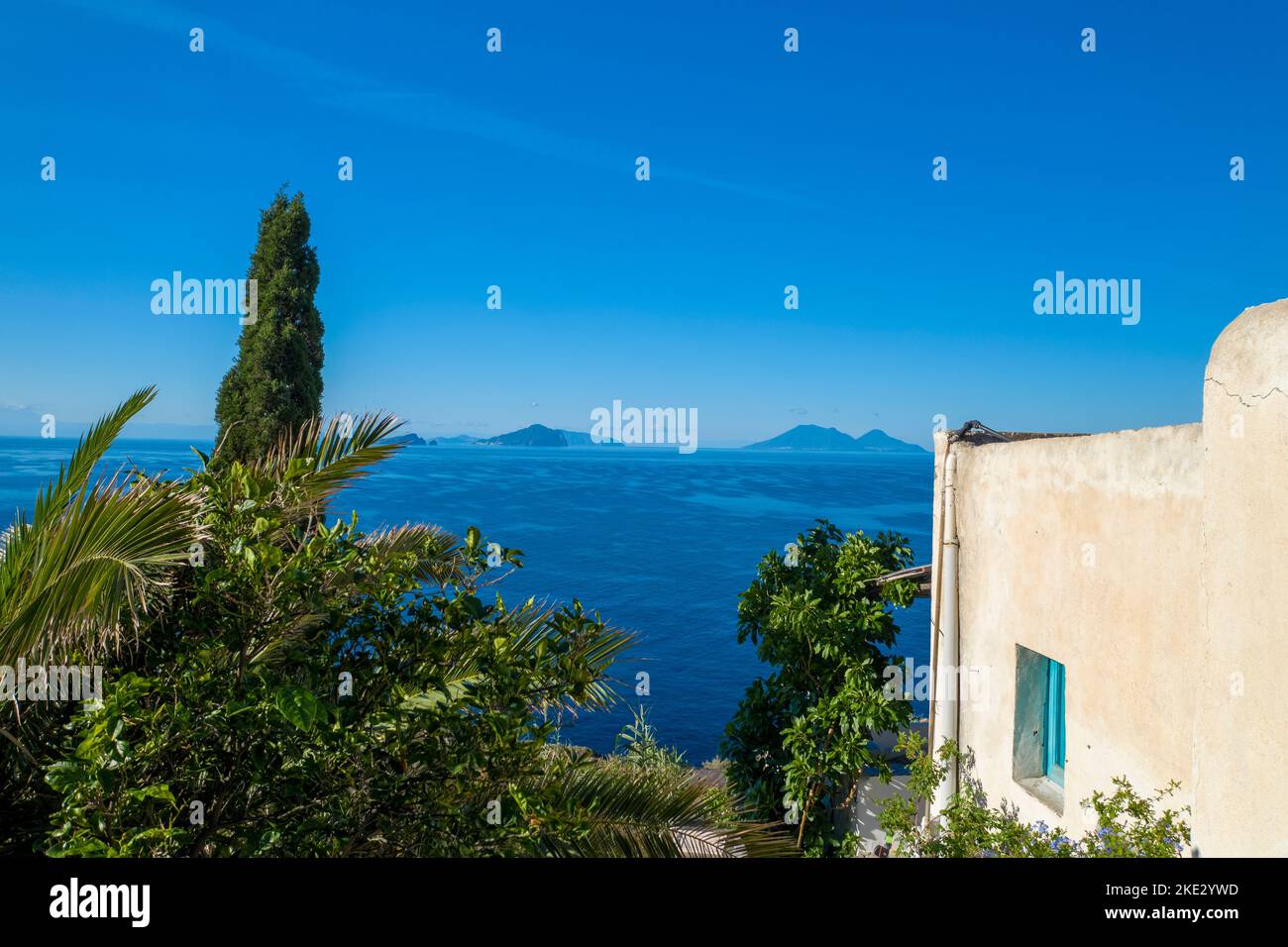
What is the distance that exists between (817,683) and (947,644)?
1586 millimetres

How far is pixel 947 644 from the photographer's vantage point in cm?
661

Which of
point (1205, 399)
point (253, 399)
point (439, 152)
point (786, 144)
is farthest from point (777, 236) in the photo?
point (1205, 399)

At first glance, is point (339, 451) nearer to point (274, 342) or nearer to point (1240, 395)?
point (1240, 395)

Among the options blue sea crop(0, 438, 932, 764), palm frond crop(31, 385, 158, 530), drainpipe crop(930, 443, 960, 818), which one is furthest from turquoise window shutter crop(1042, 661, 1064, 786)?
palm frond crop(31, 385, 158, 530)

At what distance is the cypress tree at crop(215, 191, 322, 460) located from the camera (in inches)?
422

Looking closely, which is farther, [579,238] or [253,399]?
[579,238]

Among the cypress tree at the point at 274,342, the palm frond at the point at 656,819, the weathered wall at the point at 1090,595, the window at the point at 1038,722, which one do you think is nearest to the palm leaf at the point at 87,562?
the palm frond at the point at 656,819

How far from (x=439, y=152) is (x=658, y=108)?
989cm

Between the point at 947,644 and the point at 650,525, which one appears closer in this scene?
the point at 947,644

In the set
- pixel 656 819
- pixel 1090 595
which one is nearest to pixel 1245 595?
pixel 1090 595

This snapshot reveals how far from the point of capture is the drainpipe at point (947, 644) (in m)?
6.54

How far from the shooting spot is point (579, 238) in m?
56.2
